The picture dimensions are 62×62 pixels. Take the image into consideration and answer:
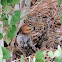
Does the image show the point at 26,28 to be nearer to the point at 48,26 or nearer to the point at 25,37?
the point at 25,37

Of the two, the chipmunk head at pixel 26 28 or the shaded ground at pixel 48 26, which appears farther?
the shaded ground at pixel 48 26

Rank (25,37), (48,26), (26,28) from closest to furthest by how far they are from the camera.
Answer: (26,28) < (25,37) < (48,26)

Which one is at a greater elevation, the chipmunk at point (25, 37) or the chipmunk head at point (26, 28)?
the chipmunk head at point (26, 28)

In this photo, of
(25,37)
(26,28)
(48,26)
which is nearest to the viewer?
(26,28)

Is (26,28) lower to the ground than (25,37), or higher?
higher

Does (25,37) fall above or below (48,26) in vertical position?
below

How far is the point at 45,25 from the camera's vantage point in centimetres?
216

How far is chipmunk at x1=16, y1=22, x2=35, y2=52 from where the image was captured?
1.88 m

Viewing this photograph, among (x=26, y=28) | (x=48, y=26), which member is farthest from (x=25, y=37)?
(x=48, y=26)

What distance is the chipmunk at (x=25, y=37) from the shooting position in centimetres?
188

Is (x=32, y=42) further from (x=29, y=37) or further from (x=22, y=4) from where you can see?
(x=22, y=4)

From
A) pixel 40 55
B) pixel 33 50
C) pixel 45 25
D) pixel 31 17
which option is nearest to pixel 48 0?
pixel 31 17

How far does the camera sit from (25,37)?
195 centimetres

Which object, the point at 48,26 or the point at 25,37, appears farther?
the point at 48,26
